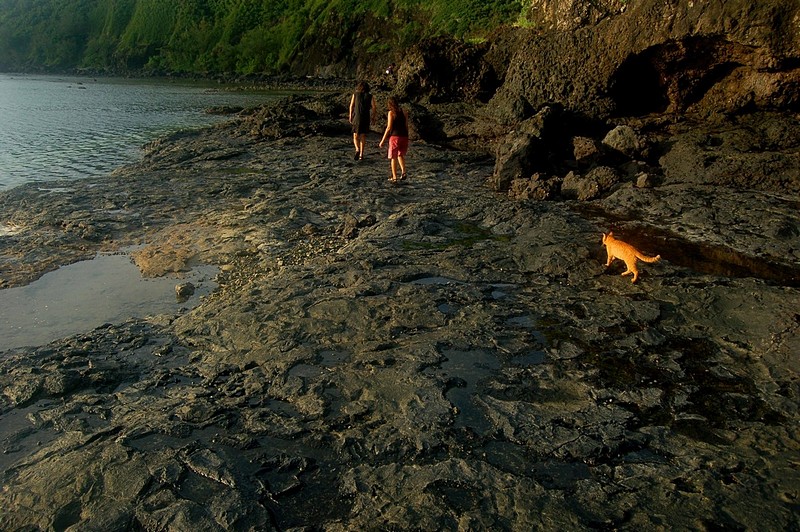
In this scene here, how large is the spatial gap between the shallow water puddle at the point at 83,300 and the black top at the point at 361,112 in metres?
8.17

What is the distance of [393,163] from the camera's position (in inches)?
512

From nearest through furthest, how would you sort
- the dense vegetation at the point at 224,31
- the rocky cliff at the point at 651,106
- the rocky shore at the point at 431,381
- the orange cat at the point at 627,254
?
1. the rocky shore at the point at 431,381
2. the orange cat at the point at 627,254
3. the rocky cliff at the point at 651,106
4. the dense vegetation at the point at 224,31

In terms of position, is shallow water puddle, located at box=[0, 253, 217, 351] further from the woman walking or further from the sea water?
the woman walking

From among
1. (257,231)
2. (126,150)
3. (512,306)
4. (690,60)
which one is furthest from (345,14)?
(512,306)

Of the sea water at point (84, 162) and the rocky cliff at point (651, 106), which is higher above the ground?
the rocky cliff at point (651, 106)

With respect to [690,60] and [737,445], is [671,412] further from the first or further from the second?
[690,60]

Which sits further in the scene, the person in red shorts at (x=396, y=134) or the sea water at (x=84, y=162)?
the person in red shorts at (x=396, y=134)

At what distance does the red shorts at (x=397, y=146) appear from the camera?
509 inches

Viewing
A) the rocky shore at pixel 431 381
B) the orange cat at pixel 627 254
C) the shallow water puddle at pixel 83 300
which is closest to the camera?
the rocky shore at pixel 431 381

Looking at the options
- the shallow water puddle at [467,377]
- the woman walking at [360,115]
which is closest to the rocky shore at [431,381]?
the shallow water puddle at [467,377]

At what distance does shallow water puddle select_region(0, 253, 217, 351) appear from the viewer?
6.38 meters

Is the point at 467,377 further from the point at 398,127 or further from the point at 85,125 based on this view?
the point at 85,125

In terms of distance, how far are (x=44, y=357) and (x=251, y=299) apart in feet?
6.66

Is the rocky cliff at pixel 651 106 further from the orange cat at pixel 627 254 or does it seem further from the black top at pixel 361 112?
the orange cat at pixel 627 254
